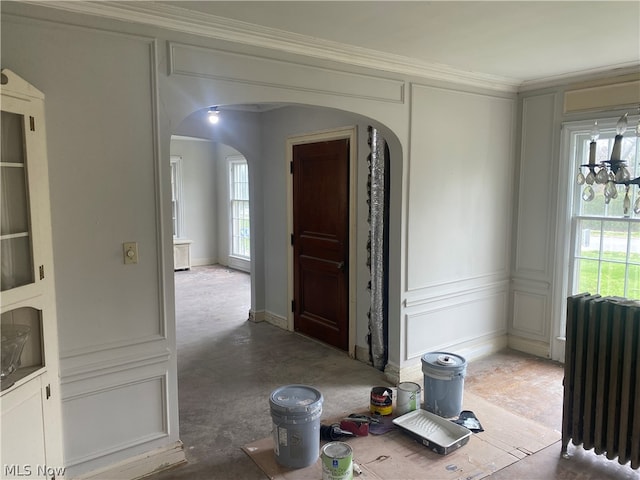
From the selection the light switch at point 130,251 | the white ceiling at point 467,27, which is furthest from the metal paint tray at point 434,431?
the white ceiling at point 467,27

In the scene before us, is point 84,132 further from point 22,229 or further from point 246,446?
point 246,446

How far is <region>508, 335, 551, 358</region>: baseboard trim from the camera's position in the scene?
465 centimetres

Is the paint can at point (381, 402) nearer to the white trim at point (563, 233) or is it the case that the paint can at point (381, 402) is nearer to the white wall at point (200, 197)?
the white trim at point (563, 233)

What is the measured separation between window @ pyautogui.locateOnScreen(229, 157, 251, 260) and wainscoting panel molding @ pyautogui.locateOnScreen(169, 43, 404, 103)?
6.04 m

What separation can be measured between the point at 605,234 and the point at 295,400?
327cm

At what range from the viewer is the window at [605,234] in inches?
159

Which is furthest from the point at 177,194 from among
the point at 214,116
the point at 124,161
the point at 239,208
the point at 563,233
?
the point at 563,233

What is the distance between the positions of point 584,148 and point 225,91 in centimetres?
337

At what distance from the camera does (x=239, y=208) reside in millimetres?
9586

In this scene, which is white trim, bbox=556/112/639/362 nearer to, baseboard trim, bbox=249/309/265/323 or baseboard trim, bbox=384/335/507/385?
baseboard trim, bbox=384/335/507/385

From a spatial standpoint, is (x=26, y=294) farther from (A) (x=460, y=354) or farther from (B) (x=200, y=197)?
(B) (x=200, y=197)

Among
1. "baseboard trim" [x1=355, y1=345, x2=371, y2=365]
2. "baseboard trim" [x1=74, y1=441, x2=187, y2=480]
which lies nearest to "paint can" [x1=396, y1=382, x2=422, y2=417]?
"baseboard trim" [x1=355, y1=345, x2=371, y2=365]

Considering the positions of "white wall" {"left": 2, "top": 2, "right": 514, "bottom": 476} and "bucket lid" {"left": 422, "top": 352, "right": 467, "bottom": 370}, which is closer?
"white wall" {"left": 2, "top": 2, "right": 514, "bottom": 476}

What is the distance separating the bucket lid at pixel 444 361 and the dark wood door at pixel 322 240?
137cm
